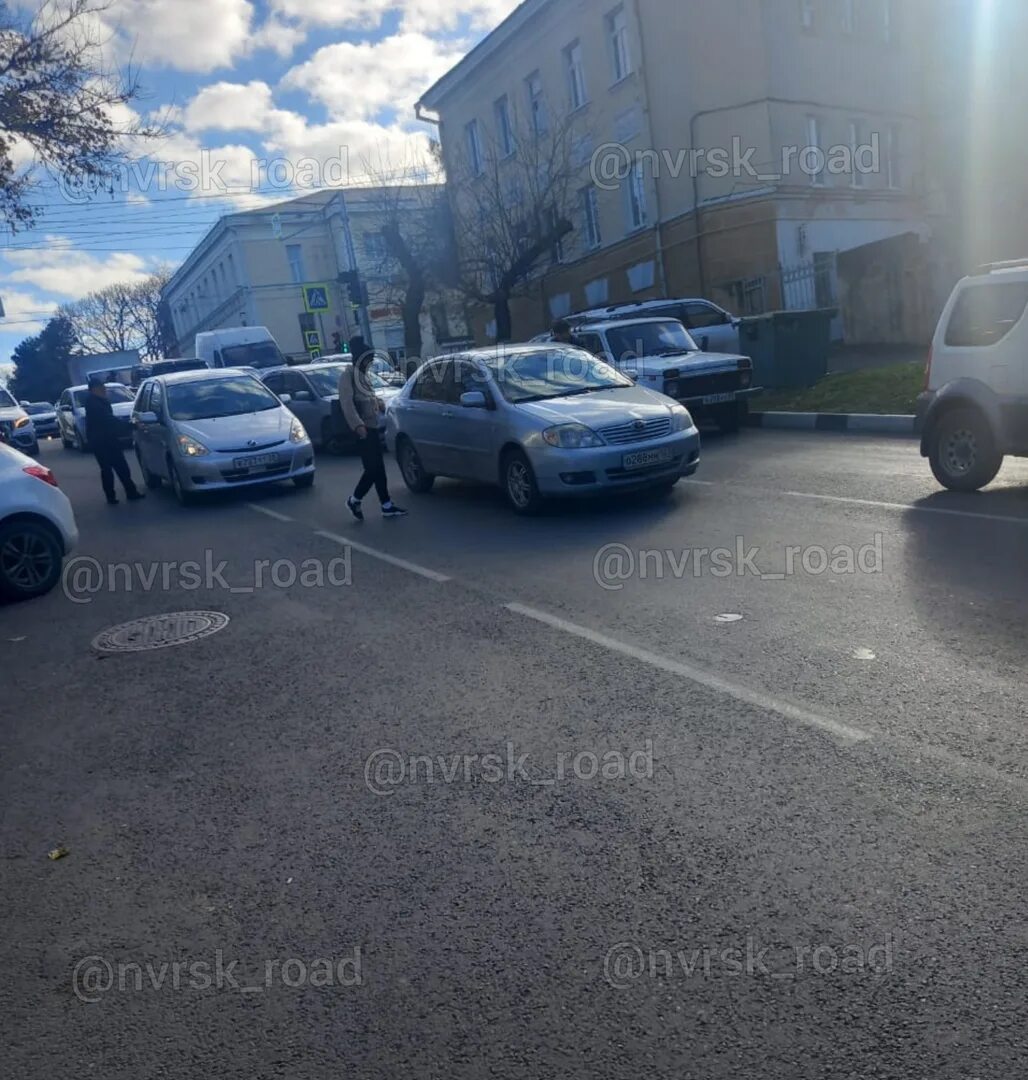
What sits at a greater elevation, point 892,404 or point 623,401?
point 623,401

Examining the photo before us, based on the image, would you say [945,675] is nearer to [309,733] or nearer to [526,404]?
[309,733]

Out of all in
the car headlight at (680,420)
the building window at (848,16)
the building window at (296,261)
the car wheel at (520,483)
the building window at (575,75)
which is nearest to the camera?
the car wheel at (520,483)

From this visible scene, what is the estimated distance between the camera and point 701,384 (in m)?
15.4

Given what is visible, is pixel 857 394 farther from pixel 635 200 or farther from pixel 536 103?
pixel 536 103

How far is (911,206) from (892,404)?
1929 centimetres

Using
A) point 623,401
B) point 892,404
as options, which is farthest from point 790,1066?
point 892,404

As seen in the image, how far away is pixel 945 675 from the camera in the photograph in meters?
5.02

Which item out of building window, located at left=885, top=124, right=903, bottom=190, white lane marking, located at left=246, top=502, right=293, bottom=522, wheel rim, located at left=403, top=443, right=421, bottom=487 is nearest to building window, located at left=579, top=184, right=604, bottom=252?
building window, located at left=885, top=124, right=903, bottom=190

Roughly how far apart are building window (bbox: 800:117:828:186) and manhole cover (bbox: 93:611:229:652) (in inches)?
971

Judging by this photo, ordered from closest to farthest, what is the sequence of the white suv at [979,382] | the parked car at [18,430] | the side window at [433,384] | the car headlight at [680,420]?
the white suv at [979,382], the car headlight at [680,420], the side window at [433,384], the parked car at [18,430]

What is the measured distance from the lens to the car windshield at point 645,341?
16.1 meters

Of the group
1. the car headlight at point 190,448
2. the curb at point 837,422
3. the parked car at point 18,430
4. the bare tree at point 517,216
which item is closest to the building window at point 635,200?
the bare tree at point 517,216

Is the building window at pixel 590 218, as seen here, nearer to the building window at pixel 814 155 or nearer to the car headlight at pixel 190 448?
the building window at pixel 814 155

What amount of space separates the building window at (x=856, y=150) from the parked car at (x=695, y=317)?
12978 millimetres
